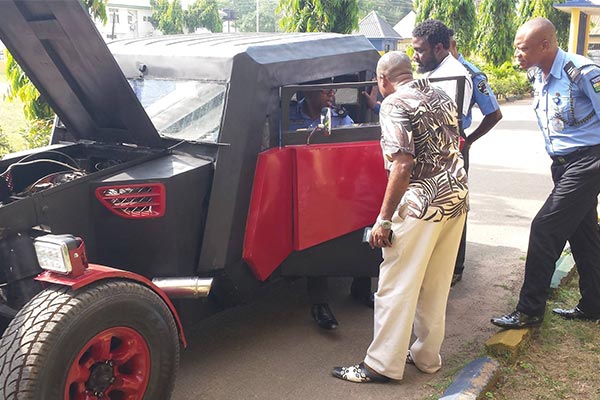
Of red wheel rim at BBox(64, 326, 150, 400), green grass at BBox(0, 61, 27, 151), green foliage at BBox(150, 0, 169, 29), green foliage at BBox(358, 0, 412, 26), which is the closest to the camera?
red wheel rim at BBox(64, 326, 150, 400)

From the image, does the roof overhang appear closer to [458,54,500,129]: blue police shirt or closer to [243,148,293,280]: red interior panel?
[458,54,500,129]: blue police shirt

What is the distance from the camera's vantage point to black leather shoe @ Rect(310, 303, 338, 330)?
4.28 m

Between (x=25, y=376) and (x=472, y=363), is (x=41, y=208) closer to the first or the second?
(x=25, y=376)

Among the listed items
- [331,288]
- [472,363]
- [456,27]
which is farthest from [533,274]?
[456,27]

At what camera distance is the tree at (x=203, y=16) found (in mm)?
62562

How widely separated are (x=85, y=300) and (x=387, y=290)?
1554 mm

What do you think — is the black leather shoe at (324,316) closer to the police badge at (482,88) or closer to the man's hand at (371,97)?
the man's hand at (371,97)

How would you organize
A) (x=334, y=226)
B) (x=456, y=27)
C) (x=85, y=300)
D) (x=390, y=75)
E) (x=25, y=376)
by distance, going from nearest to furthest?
(x=25, y=376) → (x=85, y=300) → (x=390, y=75) → (x=334, y=226) → (x=456, y=27)

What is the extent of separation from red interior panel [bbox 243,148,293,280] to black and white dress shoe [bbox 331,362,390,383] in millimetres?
710

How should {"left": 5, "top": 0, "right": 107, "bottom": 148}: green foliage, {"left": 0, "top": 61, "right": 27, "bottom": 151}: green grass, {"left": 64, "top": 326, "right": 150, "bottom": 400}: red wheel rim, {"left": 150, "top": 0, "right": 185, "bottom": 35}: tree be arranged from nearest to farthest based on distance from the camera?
{"left": 64, "top": 326, "right": 150, "bottom": 400}: red wheel rim < {"left": 5, "top": 0, "right": 107, "bottom": 148}: green foliage < {"left": 0, "top": 61, "right": 27, "bottom": 151}: green grass < {"left": 150, "top": 0, "right": 185, "bottom": 35}: tree

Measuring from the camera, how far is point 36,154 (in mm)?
3814

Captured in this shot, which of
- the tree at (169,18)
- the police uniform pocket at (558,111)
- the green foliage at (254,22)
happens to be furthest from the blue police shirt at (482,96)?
the green foliage at (254,22)

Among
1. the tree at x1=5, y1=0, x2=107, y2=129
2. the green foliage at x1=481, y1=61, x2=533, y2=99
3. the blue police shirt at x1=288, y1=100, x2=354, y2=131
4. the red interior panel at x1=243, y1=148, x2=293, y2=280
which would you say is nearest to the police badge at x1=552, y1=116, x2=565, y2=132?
the blue police shirt at x1=288, y1=100, x2=354, y2=131

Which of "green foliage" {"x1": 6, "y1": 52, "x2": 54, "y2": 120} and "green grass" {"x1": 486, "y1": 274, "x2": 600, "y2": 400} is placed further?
"green foliage" {"x1": 6, "y1": 52, "x2": 54, "y2": 120}
